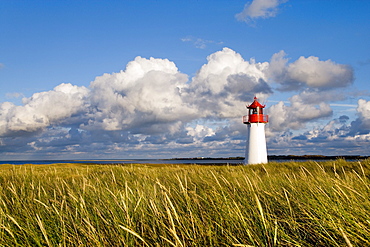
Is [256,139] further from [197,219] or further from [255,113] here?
[197,219]

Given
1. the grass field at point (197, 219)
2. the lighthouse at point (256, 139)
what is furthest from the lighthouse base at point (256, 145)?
the grass field at point (197, 219)

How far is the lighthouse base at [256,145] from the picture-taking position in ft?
84.6

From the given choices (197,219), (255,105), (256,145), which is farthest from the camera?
(255,105)

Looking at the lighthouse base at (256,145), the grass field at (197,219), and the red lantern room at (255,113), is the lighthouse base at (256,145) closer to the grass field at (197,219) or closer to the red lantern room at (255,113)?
the red lantern room at (255,113)

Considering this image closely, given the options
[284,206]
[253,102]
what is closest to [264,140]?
[253,102]

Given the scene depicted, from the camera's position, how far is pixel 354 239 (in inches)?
123

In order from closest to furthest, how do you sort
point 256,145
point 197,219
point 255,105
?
1. point 197,219
2. point 256,145
3. point 255,105

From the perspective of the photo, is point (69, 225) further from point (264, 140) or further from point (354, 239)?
point (264, 140)

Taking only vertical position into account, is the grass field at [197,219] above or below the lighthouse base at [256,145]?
below

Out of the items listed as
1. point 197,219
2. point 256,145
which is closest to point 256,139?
point 256,145

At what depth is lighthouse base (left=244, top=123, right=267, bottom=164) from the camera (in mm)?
25797

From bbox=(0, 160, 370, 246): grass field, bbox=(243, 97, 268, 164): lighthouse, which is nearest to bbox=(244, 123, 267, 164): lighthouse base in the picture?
bbox=(243, 97, 268, 164): lighthouse

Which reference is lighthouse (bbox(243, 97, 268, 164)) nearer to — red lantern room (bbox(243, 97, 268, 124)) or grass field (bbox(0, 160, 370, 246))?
red lantern room (bbox(243, 97, 268, 124))

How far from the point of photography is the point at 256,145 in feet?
85.1
